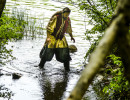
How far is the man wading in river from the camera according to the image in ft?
27.7

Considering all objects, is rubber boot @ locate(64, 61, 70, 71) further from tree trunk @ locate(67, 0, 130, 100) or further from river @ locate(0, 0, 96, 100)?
tree trunk @ locate(67, 0, 130, 100)

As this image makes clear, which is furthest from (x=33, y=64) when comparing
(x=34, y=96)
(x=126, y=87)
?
(x=126, y=87)

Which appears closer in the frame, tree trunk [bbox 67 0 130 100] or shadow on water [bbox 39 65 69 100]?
tree trunk [bbox 67 0 130 100]

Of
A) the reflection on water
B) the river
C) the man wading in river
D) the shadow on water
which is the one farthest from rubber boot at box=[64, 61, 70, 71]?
the reflection on water

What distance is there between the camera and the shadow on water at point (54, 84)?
22.2ft

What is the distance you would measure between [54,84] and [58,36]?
1757mm

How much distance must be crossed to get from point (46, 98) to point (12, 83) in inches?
59.0

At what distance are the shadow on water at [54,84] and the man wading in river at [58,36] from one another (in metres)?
0.64

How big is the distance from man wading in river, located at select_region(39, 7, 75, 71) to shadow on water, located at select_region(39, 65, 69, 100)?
25.3 inches

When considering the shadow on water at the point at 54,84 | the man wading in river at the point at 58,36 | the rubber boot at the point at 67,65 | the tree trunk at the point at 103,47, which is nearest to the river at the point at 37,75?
the shadow on water at the point at 54,84

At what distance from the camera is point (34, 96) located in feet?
21.8

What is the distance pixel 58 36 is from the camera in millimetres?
8648

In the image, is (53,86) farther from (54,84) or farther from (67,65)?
(67,65)

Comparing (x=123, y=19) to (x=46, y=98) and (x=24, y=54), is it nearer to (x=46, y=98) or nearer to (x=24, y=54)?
(x=46, y=98)
